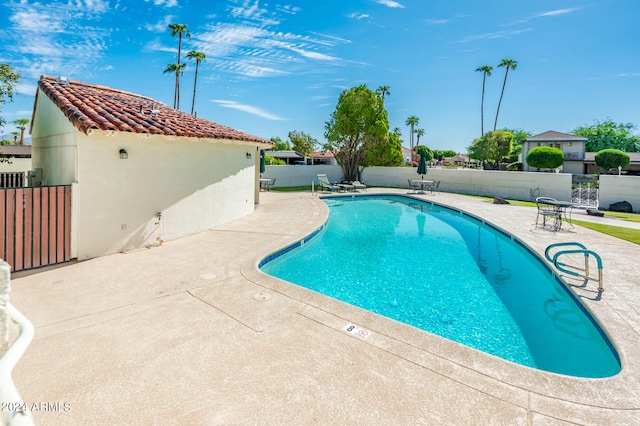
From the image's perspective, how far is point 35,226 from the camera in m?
7.47

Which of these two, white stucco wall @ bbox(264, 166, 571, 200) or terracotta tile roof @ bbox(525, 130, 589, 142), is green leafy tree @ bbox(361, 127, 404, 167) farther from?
terracotta tile roof @ bbox(525, 130, 589, 142)

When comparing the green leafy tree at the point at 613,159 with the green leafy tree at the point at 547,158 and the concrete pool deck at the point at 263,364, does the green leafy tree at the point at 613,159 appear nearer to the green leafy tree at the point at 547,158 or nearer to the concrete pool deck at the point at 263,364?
the green leafy tree at the point at 547,158

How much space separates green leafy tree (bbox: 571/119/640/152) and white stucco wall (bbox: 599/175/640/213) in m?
55.3

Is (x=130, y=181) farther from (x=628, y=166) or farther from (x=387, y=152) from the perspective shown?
(x=628, y=166)

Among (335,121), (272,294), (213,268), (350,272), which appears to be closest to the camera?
(272,294)

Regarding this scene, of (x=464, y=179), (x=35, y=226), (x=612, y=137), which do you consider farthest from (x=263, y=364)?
(x=612, y=137)

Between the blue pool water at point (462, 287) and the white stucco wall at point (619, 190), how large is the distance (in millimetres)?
9719

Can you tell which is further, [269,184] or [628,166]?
[628,166]

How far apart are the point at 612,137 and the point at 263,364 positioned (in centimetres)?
8621

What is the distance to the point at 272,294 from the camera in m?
6.29

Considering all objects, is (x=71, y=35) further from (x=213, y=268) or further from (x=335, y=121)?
(x=335, y=121)

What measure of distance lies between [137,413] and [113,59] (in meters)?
23.4

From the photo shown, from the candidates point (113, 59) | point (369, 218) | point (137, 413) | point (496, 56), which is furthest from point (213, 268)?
point (496, 56)

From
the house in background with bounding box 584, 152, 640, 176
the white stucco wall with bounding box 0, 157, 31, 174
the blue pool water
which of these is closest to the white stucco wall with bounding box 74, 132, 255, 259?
the blue pool water
